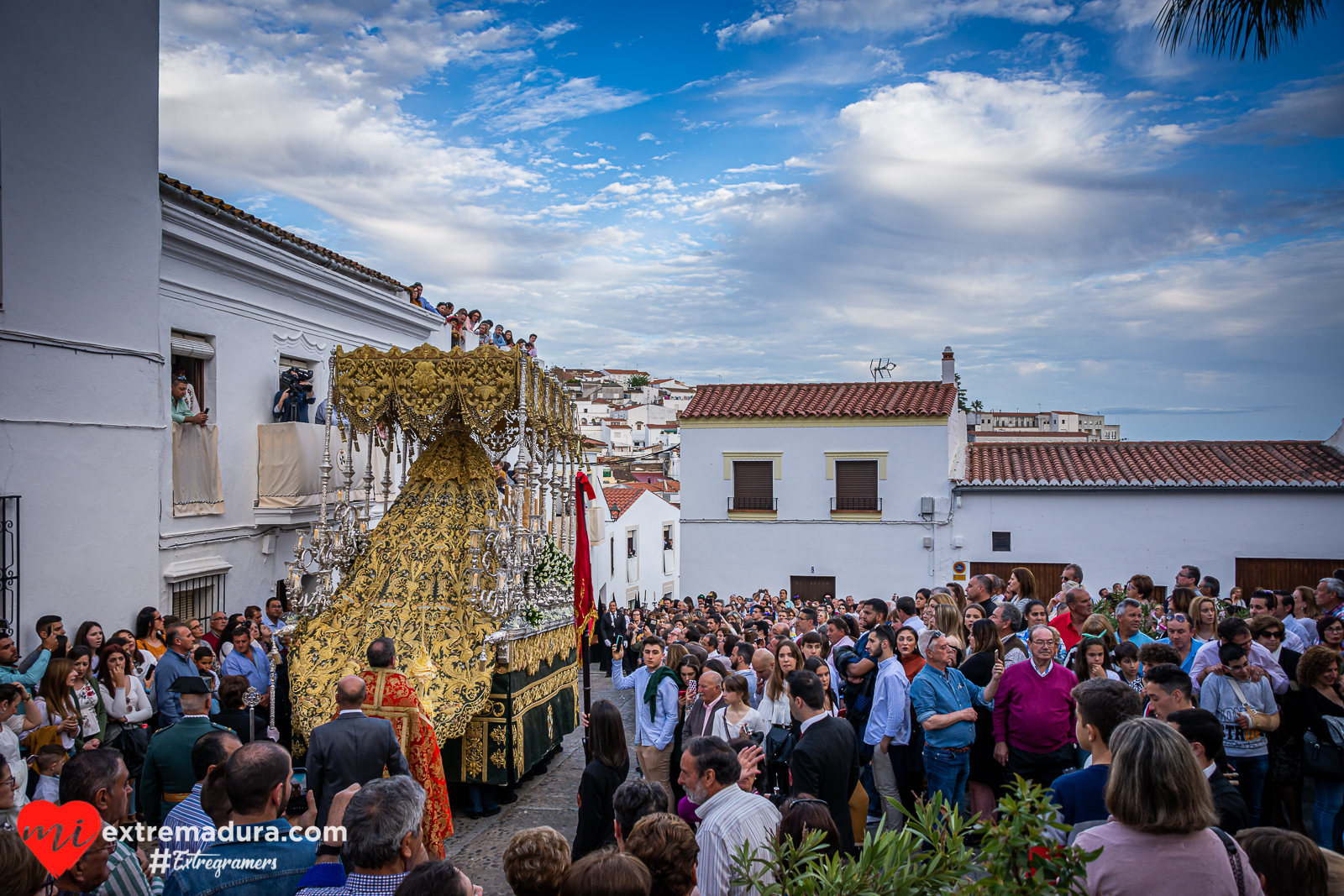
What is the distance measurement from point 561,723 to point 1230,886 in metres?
6.66

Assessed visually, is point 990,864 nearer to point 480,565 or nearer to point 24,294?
point 480,565

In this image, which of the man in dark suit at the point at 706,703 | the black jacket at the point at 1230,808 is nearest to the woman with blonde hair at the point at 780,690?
the man in dark suit at the point at 706,703

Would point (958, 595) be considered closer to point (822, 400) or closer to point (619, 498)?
point (822, 400)

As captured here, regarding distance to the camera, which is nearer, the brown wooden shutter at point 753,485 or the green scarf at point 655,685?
the green scarf at point 655,685

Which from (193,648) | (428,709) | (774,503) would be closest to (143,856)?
(428,709)

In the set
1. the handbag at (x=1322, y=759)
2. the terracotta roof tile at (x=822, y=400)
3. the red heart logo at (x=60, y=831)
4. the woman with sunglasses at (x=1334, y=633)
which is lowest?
the handbag at (x=1322, y=759)

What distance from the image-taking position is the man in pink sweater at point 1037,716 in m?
5.29

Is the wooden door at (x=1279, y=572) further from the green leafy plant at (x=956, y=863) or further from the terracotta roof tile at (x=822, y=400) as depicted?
the green leafy plant at (x=956, y=863)

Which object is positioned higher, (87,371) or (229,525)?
(87,371)

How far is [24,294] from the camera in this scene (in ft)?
25.7

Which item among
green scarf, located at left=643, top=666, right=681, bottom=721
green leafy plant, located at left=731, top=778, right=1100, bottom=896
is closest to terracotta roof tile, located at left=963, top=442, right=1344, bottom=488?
green scarf, located at left=643, top=666, right=681, bottom=721

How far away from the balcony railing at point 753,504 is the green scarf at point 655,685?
1432cm

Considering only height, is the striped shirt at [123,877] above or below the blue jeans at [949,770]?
above

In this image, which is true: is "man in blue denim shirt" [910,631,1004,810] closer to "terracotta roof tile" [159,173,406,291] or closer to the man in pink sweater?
the man in pink sweater
